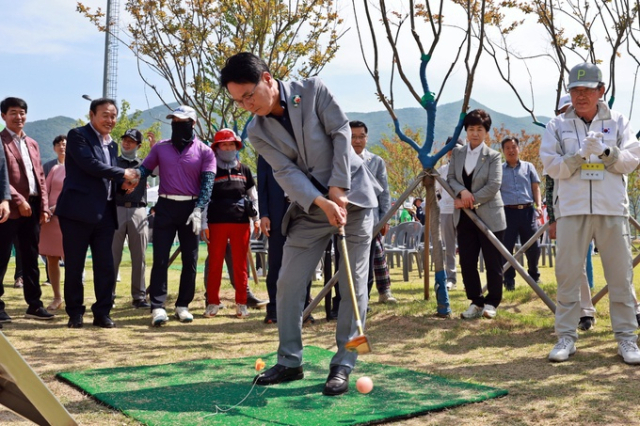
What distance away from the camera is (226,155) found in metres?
7.37

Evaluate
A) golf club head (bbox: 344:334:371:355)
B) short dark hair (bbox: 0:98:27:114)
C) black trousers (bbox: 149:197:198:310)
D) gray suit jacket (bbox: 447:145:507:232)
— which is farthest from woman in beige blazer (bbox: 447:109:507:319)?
short dark hair (bbox: 0:98:27:114)

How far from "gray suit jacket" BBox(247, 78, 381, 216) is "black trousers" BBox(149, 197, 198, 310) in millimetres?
2682

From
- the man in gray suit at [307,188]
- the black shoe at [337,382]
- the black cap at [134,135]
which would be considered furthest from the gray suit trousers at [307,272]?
the black cap at [134,135]

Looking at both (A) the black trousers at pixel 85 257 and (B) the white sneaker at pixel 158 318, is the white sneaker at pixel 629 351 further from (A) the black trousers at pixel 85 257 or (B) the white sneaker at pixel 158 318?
(A) the black trousers at pixel 85 257

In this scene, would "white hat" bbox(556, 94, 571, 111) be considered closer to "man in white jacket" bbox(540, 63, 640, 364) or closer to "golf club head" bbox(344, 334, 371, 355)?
"man in white jacket" bbox(540, 63, 640, 364)

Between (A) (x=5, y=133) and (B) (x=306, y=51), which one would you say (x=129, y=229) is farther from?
(B) (x=306, y=51)

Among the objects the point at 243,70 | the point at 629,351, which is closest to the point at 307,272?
the point at 243,70

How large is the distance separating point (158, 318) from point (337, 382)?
3201 millimetres

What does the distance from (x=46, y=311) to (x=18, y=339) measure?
1241mm

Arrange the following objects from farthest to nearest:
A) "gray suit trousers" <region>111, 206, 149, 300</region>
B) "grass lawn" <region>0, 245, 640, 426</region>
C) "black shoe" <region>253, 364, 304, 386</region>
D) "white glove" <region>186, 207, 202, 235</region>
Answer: "gray suit trousers" <region>111, 206, 149, 300</region> < "white glove" <region>186, 207, 202, 235</region> < "black shoe" <region>253, 364, 304, 386</region> < "grass lawn" <region>0, 245, 640, 426</region>

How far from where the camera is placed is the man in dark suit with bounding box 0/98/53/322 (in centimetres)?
685

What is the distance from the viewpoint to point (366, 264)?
4457mm

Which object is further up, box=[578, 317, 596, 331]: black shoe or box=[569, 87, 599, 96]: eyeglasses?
box=[569, 87, 599, 96]: eyeglasses

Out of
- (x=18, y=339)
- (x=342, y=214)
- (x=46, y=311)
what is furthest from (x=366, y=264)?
(x=46, y=311)
